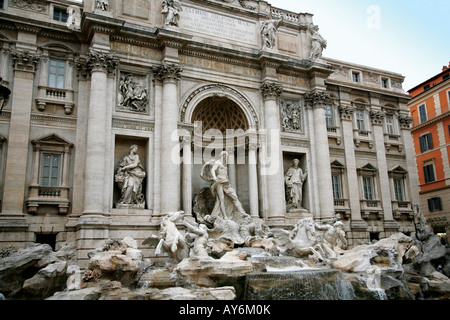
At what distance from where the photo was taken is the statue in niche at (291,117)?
73.6ft

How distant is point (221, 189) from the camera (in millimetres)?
19328

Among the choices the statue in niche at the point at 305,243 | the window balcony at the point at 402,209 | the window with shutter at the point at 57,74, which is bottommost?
the statue in niche at the point at 305,243

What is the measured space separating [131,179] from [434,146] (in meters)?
25.5

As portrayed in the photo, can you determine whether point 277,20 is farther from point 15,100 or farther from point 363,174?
point 15,100

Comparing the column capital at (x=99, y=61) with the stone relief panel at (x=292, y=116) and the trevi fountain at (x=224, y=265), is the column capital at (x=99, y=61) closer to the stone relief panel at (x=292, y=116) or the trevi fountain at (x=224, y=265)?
the trevi fountain at (x=224, y=265)

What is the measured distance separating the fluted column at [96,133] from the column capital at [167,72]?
77.7 inches

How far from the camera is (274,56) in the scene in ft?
71.3

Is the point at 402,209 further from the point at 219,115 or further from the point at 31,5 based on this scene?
the point at 31,5

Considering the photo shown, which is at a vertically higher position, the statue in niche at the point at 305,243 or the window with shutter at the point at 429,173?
the window with shutter at the point at 429,173

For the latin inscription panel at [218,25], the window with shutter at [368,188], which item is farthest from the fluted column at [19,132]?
the window with shutter at [368,188]

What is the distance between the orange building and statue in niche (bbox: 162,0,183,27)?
22.5 metres

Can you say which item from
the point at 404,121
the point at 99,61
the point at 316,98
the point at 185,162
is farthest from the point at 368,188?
the point at 99,61

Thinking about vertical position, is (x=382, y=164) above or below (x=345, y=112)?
below
